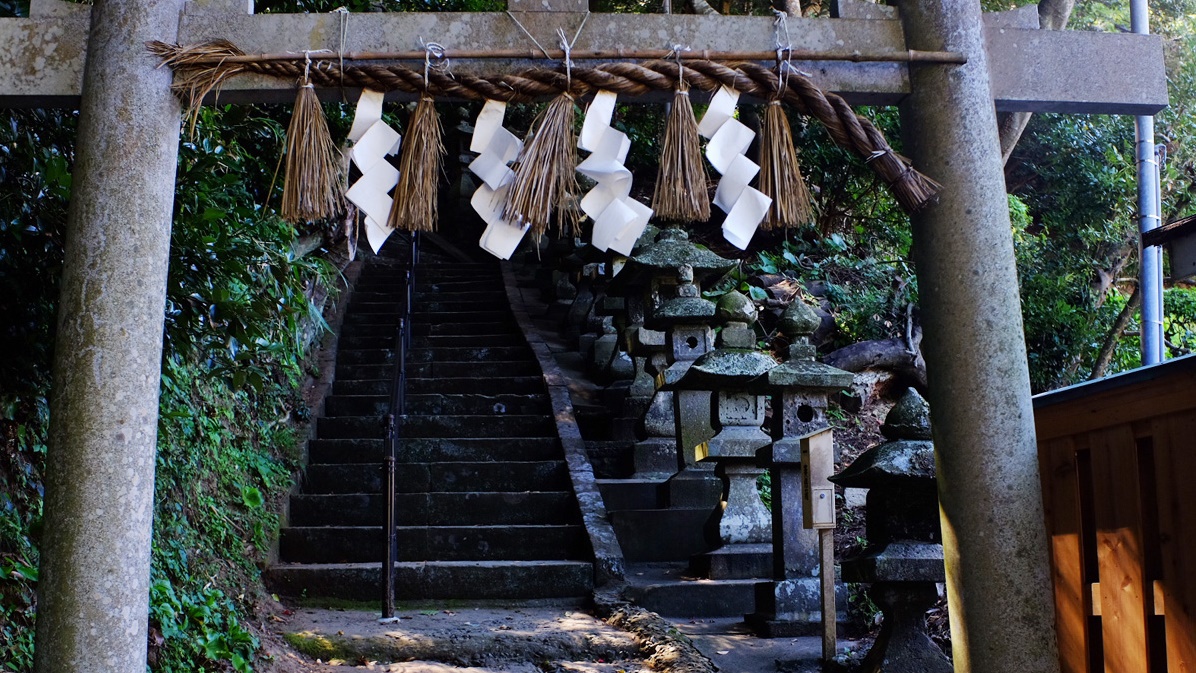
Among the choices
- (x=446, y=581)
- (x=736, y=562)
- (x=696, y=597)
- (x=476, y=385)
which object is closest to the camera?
(x=446, y=581)

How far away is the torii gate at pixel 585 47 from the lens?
268 cm

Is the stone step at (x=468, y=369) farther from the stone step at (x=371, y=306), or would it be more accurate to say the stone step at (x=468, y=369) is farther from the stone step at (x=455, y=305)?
the stone step at (x=371, y=306)

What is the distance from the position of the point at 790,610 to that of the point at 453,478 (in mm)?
2743

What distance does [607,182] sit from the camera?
307cm

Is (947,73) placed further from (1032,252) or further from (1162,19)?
(1162,19)

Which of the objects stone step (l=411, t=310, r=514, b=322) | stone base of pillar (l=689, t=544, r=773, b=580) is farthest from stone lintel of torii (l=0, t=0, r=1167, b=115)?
stone step (l=411, t=310, r=514, b=322)

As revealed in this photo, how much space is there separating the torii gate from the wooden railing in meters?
0.22

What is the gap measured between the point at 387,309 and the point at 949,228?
9.40 metres

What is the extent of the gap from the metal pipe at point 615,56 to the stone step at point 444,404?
5718 millimetres

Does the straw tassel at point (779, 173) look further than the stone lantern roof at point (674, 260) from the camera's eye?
No

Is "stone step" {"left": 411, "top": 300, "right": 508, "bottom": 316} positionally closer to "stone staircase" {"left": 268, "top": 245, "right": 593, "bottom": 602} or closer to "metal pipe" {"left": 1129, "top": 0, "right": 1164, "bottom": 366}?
"stone staircase" {"left": 268, "top": 245, "right": 593, "bottom": 602}

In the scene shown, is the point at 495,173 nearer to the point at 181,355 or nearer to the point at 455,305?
the point at 181,355

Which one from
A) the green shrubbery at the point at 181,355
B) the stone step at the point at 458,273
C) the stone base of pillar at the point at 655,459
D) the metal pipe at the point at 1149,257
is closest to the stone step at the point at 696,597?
the stone base of pillar at the point at 655,459

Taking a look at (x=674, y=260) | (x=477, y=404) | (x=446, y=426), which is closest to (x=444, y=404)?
(x=477, y=404)
